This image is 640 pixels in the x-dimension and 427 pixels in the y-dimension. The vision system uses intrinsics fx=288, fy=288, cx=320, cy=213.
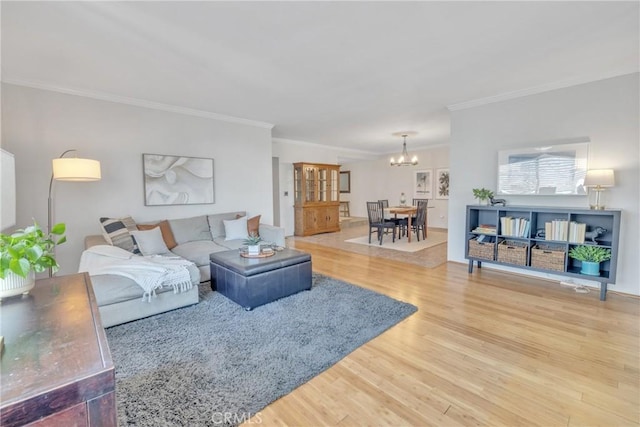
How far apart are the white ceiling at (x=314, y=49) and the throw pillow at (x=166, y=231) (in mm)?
1752

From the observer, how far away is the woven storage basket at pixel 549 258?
339 centimetres

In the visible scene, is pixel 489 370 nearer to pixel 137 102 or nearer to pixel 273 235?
pixel 273 235

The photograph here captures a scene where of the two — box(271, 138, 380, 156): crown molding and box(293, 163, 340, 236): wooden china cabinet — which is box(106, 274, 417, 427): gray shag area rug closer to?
box(293, 163, 340, 236): wooden china cabinet

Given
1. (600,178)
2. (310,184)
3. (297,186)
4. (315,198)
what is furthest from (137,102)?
(600,178)

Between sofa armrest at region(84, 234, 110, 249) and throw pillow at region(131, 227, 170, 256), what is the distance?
31 cm

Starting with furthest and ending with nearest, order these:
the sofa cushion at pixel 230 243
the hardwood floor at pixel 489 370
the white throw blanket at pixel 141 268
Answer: the sofa cushion at pixel 230 243 < the white throw blanket at pixel 141 268 < the hardwood floor at pixel 489 370

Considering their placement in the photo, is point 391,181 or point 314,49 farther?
point 391,181

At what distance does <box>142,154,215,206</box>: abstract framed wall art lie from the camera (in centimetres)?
428

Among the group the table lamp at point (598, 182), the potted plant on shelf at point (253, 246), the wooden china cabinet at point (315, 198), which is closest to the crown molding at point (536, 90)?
the table lamp at point (598, 182)

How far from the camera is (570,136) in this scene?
3.55m

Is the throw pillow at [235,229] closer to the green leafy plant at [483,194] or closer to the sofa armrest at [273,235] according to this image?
the sofa armrest at [273,235]

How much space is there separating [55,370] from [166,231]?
371 cm

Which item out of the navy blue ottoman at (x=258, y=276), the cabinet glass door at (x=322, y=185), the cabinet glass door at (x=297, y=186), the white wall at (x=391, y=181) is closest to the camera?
the navy blue ottoman at (x=258, y=276)

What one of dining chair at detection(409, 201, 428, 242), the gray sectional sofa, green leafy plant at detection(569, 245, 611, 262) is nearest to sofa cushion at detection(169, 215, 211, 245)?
the gray sectional sofa
